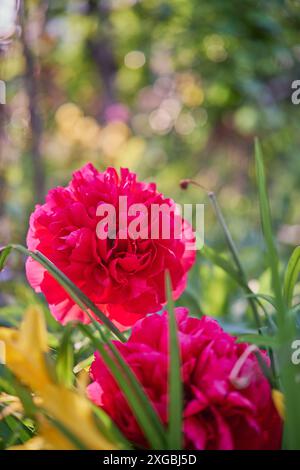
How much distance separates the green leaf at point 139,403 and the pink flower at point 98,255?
0.35 feet

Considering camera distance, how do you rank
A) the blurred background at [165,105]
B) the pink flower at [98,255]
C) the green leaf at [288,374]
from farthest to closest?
the blurred background at [165,105] → the pink flower at [98,255] → the green leaf at [288,374]

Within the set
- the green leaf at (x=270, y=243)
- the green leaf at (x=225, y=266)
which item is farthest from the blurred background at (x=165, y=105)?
the green leaf at (x=270, y=243)

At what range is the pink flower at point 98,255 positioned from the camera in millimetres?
461

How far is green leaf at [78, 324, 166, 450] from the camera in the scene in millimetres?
334

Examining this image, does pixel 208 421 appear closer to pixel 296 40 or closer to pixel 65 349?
pixel 65 349

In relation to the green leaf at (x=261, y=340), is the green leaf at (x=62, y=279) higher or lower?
higher

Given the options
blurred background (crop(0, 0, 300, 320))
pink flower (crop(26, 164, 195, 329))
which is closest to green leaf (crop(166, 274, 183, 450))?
pink flower (crop(26, 164, 195, 329))

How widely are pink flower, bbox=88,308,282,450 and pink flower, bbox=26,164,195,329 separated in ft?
0.22

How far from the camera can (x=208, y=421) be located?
1.18 feet

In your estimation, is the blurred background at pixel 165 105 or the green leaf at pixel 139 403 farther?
the blurred background at pixel 165 105

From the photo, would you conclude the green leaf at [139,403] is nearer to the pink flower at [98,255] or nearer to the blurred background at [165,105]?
the pink flower at [98,255]

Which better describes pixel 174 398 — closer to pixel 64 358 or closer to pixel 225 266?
pixel 64 358

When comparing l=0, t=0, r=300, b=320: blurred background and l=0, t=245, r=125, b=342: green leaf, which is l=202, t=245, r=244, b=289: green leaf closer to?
l=0, t=245, r=125, b=342: green leaf
